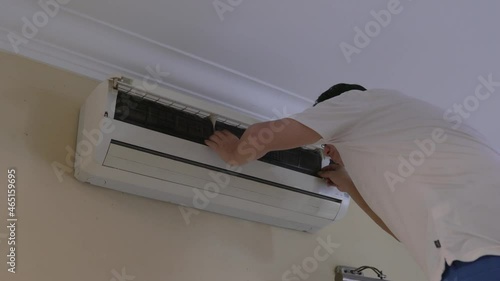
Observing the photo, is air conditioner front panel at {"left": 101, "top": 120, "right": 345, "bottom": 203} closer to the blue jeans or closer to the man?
the man

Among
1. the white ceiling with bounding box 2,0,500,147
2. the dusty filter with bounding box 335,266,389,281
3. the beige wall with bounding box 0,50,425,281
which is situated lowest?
the dusty filter with bounding box 335,266,389,281

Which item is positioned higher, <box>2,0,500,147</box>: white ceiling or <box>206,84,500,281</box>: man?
<box>2,0,500,147</box>: white ceiling

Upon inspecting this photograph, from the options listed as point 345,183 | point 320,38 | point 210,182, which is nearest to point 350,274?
point 345,183

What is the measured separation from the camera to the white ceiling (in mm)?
1378

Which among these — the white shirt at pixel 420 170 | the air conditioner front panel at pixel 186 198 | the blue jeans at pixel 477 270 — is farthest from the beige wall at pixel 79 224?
the blue jeans at pixel 477 270

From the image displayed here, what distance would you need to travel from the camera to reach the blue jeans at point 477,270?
935 mm

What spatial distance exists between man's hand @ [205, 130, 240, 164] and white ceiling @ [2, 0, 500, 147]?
0.28 metres

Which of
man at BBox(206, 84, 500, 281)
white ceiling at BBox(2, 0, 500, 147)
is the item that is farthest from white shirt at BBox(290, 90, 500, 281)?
white ceiling at BBox(2, 0, 500, 147)

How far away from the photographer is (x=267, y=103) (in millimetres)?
1680

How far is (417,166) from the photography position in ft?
3.67

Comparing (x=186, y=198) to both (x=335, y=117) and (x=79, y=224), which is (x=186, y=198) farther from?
(x=335, y=117)

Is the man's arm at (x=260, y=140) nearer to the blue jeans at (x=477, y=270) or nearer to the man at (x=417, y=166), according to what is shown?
the man at (x=417, y=166)

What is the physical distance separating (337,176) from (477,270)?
0.58 m

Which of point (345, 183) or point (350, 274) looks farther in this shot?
point (350, 274)
